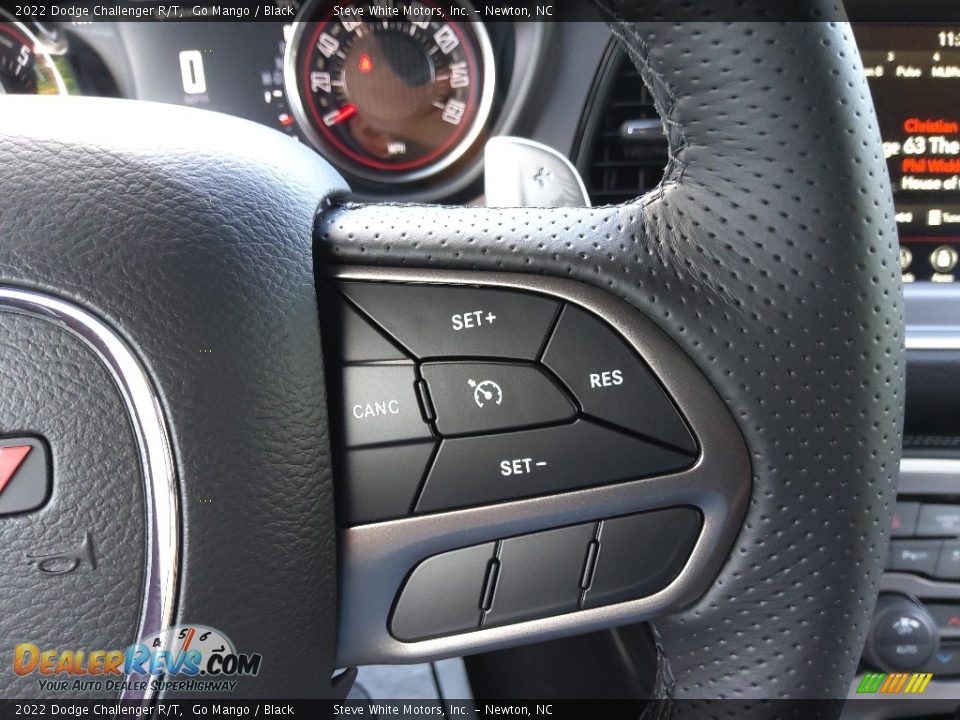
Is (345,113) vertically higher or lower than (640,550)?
higher

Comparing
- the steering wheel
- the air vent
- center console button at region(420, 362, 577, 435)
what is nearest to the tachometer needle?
the air vent

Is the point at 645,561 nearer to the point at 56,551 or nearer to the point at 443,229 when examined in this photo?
the point at 443,229

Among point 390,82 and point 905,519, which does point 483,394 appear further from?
point 390,82

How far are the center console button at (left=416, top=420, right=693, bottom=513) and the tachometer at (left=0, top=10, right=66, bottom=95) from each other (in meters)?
1.47

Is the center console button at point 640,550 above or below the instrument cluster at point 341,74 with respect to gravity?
below

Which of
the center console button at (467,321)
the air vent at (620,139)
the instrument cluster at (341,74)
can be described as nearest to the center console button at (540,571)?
the center console button at (467,321)

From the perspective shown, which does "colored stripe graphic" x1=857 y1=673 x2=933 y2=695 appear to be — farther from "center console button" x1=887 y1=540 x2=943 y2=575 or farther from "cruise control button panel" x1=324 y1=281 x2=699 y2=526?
"cruise control button panel" x1=324 y1=281 x2=699 y2=526

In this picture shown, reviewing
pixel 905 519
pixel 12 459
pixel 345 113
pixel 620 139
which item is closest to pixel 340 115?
pixel 345 113

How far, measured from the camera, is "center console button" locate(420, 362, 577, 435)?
66 cm

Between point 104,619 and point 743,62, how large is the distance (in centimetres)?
55

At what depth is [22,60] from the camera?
1754 mm

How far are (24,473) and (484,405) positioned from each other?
0.98 ft

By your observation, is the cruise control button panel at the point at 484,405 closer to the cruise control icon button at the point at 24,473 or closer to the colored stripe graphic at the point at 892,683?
the cruise control icon button at the point at 24,473

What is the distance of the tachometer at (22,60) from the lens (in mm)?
1742
